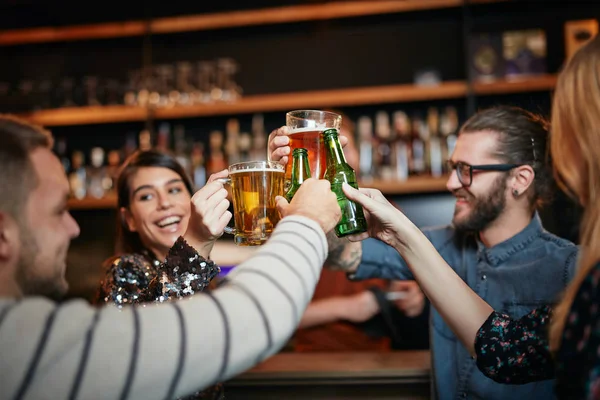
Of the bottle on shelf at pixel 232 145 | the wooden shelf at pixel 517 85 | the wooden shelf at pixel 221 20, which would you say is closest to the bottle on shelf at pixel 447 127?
the wooden shelf at pixel 517 85

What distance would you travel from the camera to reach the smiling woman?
1.40 m

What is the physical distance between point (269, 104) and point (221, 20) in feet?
1.82

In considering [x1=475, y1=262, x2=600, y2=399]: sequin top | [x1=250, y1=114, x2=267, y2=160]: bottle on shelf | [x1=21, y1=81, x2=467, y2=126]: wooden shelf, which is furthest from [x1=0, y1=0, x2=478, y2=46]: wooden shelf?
[x1=475, y1=262, x2=600, y2=399]: sequin top

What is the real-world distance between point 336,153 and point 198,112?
2090 mm

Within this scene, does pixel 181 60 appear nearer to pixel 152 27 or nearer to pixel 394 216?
pixel 152 27

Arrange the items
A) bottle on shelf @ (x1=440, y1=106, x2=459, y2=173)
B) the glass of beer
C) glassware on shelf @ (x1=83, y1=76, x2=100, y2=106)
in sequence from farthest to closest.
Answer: glassware on shelf @ (x1=83, y1=76, x2=100, y2=106), bottle on shelf @ (x1=440, y1=106, x2=459, y2=173), the glass of beer

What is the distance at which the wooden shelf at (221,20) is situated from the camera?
2953mm

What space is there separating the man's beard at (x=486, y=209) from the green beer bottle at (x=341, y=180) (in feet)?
2.05

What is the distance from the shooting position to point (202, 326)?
0.71 meters

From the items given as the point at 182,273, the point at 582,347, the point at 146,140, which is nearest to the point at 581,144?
the point at 582,347

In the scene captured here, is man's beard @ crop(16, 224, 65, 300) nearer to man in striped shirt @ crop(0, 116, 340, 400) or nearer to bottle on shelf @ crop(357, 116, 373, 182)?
man in striped shirt @ crop(0, 116, 340, 400)

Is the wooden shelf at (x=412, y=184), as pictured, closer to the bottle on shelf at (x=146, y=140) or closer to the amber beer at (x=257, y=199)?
the bottle on shelf at (x=146, y=140)

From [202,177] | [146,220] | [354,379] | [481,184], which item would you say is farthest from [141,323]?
[202,177]

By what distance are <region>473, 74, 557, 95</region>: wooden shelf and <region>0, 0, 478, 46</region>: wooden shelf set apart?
0.45 meters
